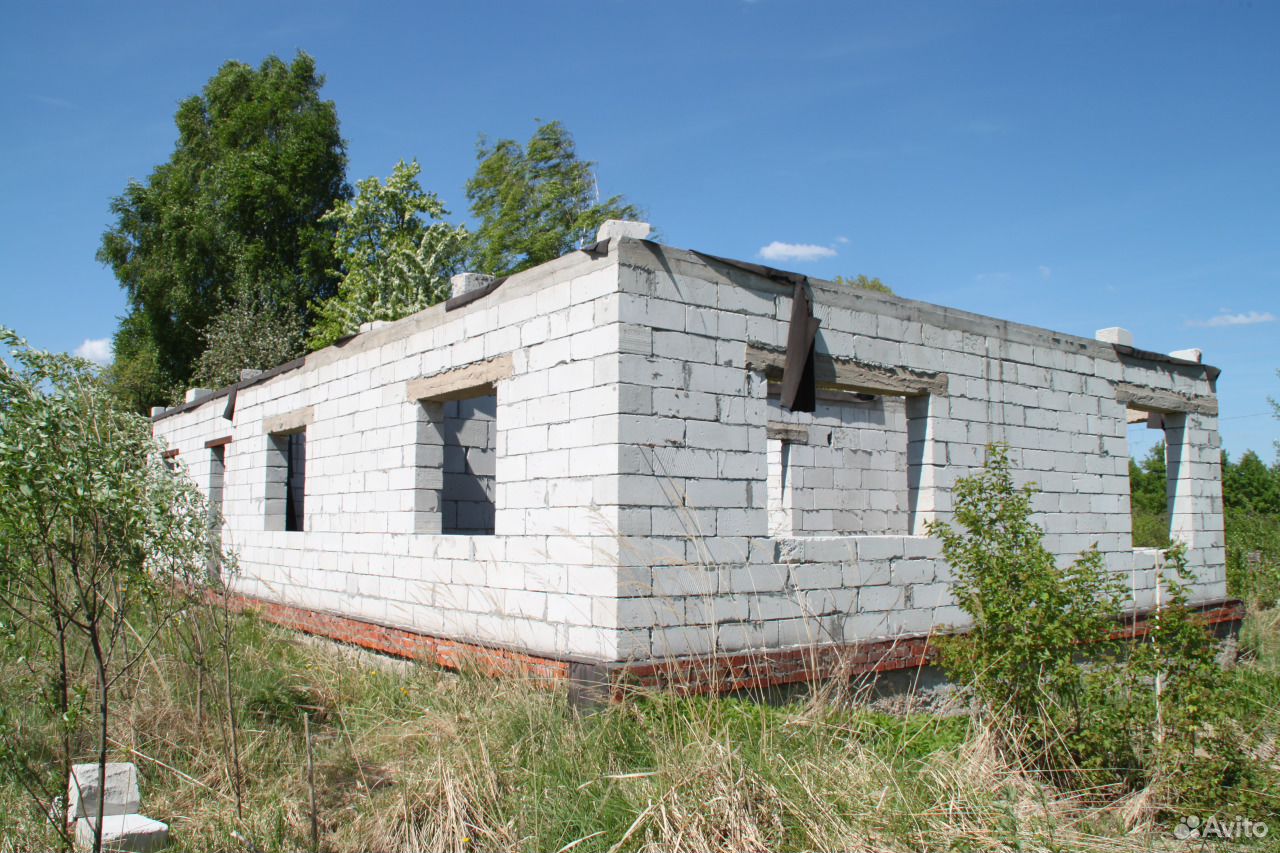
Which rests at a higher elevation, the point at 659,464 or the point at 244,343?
the point at 244,343

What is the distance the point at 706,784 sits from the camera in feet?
15.1

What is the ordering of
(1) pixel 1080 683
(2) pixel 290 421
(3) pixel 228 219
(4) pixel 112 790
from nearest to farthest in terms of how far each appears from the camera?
1. (4) pixel 112 790
2. (1) pixel 1080 683
3. (2) pixel 290 421
4. (3) pixel 228 219

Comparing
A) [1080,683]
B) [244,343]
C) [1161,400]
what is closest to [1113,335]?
[1161,400]

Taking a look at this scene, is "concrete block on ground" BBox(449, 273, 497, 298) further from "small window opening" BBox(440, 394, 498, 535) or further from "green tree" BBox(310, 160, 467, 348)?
"green tree" BBox(310, 160, 467, 348)

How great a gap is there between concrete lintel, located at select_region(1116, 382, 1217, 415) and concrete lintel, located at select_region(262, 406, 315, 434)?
8583 mm

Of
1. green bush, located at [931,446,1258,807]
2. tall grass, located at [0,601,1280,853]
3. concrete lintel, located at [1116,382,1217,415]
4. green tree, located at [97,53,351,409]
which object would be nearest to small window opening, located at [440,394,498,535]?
tall grass, located at [0,601,1280,853]

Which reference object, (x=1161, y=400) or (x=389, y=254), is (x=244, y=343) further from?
(x=1161, y=400)

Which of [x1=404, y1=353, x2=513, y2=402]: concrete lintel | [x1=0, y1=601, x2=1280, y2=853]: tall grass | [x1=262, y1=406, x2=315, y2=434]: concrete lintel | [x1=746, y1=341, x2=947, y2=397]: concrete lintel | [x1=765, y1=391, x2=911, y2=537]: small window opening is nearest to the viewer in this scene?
[x1=0, y1=601, x2=1280, y2=853]: tall grass

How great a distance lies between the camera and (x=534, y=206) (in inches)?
1164

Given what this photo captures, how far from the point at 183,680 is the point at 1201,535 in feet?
34.3

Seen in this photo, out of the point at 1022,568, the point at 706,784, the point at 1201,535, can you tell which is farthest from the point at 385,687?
the point at 1201,535

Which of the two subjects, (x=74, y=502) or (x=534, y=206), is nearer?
(x=74, y=502)

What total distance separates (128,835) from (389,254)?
20280mm

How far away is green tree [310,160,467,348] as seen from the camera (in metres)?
23.0
